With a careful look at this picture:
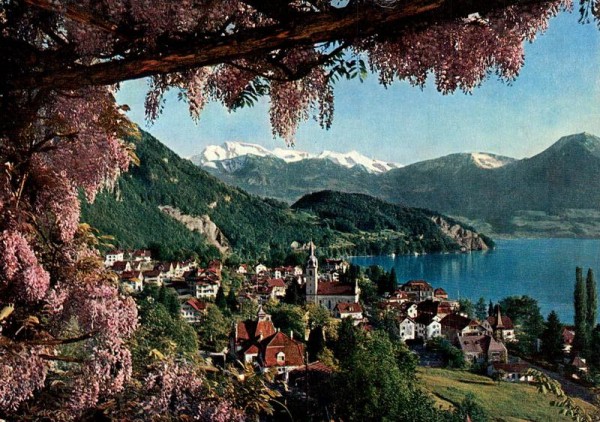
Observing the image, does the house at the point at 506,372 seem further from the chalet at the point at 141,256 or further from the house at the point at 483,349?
the chalet at the point at 141,256

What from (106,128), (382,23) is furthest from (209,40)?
(106,128)

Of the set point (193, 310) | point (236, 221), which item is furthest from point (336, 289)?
point (236, 221)

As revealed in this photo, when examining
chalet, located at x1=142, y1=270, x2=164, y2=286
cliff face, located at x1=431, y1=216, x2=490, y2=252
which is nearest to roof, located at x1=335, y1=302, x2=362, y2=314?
chalet, located at x1=142, y1=270, x2=164, y2=286

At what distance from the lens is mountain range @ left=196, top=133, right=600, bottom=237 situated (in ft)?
417

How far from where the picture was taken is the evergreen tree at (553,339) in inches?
1209

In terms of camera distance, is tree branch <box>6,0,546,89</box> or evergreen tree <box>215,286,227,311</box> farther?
evergreen tree <box>215,286,227,311</box>

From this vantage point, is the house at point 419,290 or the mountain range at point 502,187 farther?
the mountain range at point 502,187

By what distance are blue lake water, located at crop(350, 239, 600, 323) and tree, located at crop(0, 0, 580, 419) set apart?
4467 centimetres

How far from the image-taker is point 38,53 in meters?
1.59

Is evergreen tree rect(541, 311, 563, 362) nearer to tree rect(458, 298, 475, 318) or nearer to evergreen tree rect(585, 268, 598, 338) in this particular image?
evergreen tree rect(585, 268, 598, 338)

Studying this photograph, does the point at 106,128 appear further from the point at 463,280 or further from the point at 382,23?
the point at 463,280

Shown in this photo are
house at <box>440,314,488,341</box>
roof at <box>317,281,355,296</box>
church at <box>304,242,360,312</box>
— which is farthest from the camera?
roof at <box>317,281,355,296</box>

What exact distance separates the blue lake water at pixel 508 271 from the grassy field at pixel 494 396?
18.1 meters

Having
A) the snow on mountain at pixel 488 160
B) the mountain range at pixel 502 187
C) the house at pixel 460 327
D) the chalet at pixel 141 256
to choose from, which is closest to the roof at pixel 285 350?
the house at pixel 460 327
